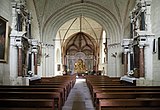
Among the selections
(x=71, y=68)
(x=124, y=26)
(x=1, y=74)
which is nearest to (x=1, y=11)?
(x=1, y=74)

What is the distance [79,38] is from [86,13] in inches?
707

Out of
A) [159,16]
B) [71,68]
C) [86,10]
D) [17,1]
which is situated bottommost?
[71,68]

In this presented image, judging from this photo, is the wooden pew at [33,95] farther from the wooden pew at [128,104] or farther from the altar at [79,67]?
the altar at [79,67]

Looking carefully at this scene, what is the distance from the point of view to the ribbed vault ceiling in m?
20.2

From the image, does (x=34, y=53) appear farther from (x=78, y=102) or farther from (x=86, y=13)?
(x=86, y=13)

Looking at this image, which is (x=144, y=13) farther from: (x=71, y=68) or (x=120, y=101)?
(x=71, y=68)

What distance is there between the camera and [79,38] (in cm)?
4106

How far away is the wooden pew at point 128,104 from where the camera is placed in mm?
4711

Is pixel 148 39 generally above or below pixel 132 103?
above

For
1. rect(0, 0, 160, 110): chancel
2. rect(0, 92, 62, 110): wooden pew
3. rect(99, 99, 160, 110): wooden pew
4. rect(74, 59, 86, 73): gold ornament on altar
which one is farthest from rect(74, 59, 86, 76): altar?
rect(99, 99, 160, 110): wooden pew

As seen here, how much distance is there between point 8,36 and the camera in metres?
11.2

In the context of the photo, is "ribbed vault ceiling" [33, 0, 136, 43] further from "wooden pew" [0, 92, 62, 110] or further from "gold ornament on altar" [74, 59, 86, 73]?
"gold ornament on altar" [74, 59, 86, 73]

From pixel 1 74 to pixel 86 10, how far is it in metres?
14.0

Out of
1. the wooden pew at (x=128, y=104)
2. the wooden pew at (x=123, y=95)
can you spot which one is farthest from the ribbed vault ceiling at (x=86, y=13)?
the wooden pew at (x=128, y=104)
